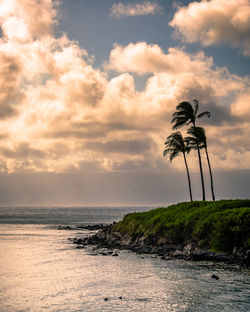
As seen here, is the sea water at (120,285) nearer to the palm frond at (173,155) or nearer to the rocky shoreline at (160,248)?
the rocky shoreline at (160,248)

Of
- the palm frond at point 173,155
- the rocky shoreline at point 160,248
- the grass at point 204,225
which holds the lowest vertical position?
the rocky shoreline at point 160,248

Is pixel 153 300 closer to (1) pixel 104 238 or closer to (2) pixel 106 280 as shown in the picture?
(2) pixel 106 280

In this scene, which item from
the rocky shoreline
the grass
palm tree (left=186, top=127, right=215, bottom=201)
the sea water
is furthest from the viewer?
palm tree (left=186, top=127, right=215, bottom=201)

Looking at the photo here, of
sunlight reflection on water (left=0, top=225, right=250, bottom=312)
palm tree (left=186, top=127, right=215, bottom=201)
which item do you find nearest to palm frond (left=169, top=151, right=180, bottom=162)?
palm tree (left=186, top=127, right=215, bottom=201)

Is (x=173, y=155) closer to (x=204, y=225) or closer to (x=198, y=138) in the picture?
(x=198, y=138)

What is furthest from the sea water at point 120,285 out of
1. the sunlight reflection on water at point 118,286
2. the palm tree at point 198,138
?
the palm tree at point 198,138

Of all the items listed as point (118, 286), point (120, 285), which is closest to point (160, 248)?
point (120, 285)

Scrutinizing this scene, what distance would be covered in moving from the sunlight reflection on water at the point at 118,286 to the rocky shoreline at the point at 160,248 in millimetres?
1788

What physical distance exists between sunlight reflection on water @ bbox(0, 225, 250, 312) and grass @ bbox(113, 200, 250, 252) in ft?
12.2

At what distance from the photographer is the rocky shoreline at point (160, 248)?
2514 cm

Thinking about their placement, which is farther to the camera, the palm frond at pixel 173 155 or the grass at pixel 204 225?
the palm frond at pixel 173 155

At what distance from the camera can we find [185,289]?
1702cm

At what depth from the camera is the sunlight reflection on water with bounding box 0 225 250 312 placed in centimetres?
1434

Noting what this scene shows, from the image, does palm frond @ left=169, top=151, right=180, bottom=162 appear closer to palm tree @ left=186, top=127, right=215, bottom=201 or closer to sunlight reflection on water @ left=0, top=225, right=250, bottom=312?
palm tree @ left=186, top=127, right=215, bottom=201
